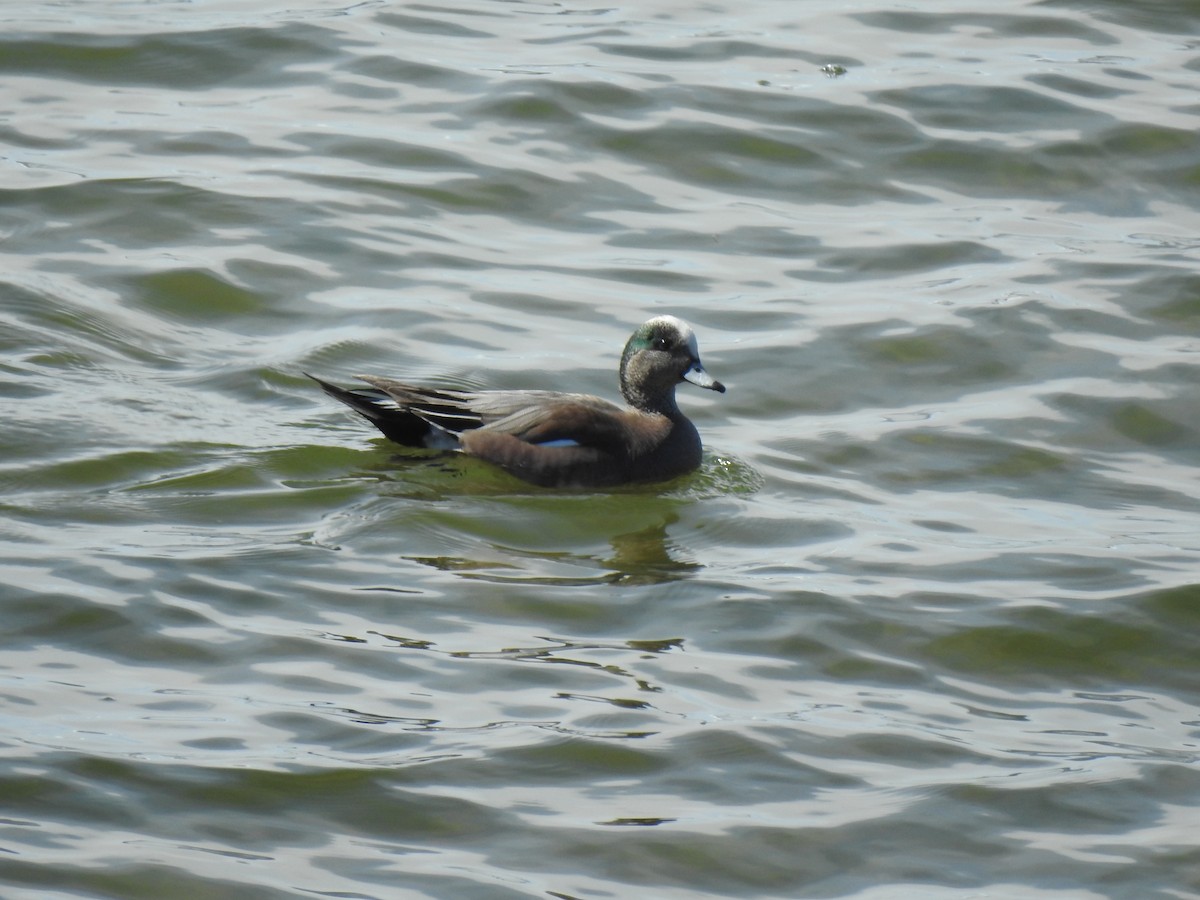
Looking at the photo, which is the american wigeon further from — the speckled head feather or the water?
the water

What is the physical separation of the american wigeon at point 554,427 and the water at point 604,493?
167mm

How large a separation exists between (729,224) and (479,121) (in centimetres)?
259

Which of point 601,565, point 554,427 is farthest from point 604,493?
point 601,565

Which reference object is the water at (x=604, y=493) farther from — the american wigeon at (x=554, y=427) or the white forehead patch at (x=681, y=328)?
the white forehead patch at (x=681, y=328)

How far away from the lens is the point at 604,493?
8.87 m

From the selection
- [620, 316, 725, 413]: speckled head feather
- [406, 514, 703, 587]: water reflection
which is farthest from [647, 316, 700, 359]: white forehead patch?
[406, 514, 703, 587]: water reflection

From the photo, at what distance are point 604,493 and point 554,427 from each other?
0.42 m

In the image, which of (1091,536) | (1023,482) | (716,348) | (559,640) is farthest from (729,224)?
(559,640)

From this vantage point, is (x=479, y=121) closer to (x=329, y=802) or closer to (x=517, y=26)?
(x=517, y=26)

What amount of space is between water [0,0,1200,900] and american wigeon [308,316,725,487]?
0.17 metres

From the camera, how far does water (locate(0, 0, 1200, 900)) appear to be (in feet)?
18.2

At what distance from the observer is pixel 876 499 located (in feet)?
28.2

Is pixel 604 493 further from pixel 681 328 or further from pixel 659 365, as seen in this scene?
pixel 681 328

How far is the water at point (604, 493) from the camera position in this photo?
18.2 ft
